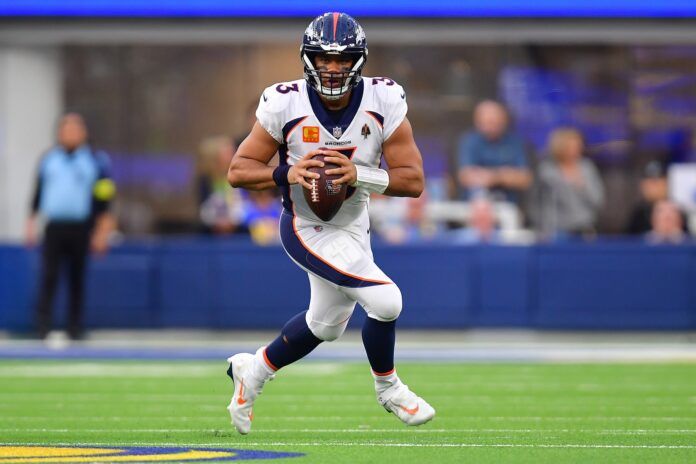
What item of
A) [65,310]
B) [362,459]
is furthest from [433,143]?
[362,459]

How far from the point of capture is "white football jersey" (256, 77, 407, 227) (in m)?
6.84

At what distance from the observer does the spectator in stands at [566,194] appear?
1487 cm

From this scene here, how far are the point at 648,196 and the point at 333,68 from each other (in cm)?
888

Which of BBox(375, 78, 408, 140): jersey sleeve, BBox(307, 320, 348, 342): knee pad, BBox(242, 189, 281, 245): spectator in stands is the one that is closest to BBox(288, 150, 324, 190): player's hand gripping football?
BBox(375, 78, 408, 140): jersey sleeve

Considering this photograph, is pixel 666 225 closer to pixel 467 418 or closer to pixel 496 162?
pixel 496 162

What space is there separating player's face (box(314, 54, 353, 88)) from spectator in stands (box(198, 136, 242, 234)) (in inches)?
326

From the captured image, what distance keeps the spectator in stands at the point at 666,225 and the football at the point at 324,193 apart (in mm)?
8181

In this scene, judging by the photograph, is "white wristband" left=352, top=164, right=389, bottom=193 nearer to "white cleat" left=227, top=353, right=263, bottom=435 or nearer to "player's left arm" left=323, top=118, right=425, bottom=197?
"player's left arm" left=323, top=118, right=425, bottom=197

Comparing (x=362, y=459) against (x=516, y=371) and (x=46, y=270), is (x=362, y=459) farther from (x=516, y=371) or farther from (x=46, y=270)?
(x=46, y=270)

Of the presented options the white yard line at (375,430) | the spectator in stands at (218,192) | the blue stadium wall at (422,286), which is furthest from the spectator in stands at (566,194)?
the white yard line at (375,430)

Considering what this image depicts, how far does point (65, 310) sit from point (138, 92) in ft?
7.84

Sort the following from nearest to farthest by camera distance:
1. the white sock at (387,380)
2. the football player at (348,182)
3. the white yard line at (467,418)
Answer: the football player at (348,182) → the white sock at (387,380) → the white yard line at (467,418)

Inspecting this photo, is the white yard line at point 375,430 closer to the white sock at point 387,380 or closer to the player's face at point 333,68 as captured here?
the white sock at point 387,380

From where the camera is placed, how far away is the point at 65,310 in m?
14.8
